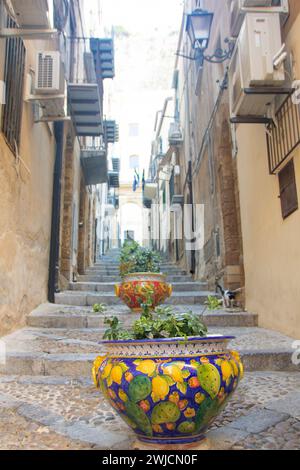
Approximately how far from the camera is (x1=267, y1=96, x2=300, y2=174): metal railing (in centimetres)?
366

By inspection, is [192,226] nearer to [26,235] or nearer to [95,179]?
[95,179]

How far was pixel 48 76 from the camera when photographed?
482cm

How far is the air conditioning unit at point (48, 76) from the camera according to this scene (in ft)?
15.6

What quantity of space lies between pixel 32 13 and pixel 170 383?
3448mm

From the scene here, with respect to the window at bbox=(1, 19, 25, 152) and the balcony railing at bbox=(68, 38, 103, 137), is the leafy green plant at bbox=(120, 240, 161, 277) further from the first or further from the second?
the balcony railing at bbox=(68, 38, 103, 137)

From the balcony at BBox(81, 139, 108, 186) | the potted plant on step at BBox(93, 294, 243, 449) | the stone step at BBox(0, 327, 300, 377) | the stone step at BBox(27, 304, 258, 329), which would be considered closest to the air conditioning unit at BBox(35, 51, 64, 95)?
the stone step at BBox(27, 304, 258, 329)

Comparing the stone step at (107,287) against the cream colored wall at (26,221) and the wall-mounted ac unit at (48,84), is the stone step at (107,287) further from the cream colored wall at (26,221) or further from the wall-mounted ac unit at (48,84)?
the wall-mounted ac unit at (48,84)

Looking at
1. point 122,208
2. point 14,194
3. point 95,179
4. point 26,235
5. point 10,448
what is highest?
point 122,208

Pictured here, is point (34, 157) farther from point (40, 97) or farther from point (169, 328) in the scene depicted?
point (169, 328)

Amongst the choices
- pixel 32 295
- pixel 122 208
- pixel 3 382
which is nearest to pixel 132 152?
pixel 122 208

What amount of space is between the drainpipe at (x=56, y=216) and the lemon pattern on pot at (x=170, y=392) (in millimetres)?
4648

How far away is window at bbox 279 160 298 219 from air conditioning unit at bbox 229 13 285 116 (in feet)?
2.21

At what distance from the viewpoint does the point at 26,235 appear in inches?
197
